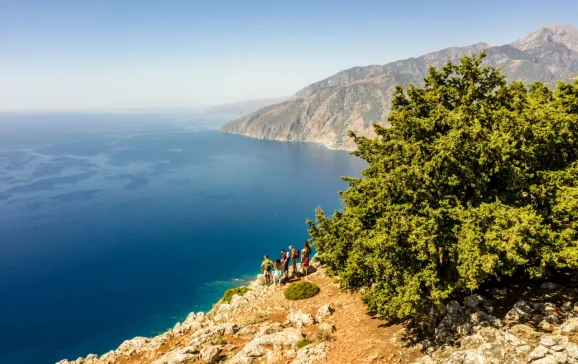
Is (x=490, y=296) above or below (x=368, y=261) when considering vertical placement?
below

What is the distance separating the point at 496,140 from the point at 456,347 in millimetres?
11720

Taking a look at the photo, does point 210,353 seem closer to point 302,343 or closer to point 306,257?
point 302,343

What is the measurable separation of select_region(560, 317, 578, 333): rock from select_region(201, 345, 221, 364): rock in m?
20.1

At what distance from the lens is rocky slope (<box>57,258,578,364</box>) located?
16.5 m

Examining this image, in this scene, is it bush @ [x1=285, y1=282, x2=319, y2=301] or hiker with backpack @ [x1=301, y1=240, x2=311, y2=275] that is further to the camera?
hiker with backpack @ [x1=301, y1=240, x2=311, y2=275]

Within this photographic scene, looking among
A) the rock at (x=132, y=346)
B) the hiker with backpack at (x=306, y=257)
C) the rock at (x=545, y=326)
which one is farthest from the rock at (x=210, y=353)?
the rock at (x=545, y=326)

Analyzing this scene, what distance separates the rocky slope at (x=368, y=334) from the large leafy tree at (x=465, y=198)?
1907 millimetres

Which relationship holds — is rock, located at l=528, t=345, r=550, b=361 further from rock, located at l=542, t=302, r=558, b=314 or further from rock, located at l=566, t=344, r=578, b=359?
rock, located at l=542, t=302, r=558, b=314

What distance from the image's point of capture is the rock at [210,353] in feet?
73.7

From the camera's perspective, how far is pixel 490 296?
21469 mm

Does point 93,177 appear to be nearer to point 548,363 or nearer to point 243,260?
point 243,260

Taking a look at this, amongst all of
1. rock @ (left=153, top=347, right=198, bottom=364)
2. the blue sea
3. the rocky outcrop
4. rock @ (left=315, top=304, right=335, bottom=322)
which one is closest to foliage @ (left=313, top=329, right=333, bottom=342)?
rock @ (left=315, top=304, right=335, bottom=322)

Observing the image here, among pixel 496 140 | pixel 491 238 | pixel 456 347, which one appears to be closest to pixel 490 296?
pixel 456 347

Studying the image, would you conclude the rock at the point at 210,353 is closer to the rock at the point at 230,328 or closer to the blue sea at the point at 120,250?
the rock at the point at 230,328
